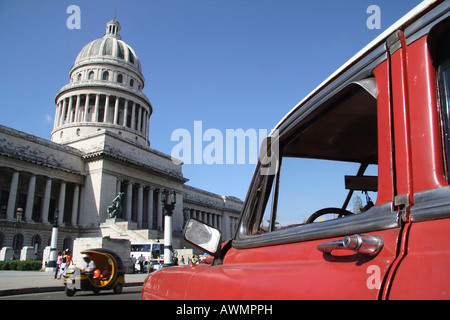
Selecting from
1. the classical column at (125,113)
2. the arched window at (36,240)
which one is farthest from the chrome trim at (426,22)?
the classical column at (125,113)

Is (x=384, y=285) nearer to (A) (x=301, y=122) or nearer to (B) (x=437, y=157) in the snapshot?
(B) (x=437, y=157)

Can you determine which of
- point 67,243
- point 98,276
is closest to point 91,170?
point 67,243

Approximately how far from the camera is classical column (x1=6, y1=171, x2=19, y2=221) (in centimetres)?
3275

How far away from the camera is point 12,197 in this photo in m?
33.1

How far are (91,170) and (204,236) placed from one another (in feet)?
128

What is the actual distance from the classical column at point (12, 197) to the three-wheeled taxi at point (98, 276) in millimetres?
25208

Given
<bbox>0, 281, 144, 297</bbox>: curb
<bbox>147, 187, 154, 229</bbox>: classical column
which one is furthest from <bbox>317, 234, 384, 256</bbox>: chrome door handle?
<bbox>147, 187, 154, 229</bbox>: classical column

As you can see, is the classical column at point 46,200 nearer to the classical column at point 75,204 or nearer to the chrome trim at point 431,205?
the classical column at point 75,204

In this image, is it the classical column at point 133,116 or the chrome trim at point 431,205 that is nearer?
the chrome trim at point 431,205

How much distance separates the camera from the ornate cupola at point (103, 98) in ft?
168

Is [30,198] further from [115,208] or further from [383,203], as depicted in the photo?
[383,203]

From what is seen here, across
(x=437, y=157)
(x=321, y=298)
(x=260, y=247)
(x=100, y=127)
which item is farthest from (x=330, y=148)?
(x=100, y=127)

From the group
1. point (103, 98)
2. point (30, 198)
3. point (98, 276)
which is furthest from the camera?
point (103, 98)
